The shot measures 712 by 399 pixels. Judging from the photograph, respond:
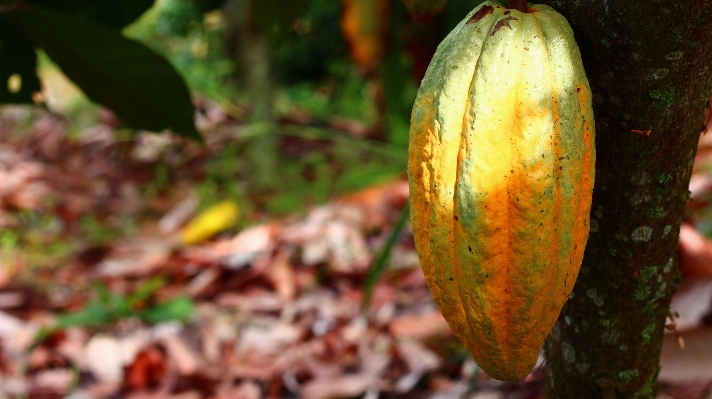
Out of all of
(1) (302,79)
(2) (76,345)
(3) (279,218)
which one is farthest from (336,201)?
(1) (302,79)

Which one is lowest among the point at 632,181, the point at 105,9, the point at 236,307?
the point at 236,307

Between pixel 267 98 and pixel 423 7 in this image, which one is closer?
pixel 423 7

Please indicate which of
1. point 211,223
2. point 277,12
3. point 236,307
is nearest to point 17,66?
point 277,12

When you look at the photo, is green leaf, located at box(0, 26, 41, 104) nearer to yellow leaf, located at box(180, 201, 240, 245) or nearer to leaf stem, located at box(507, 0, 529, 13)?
leaf stem, located at box(507, 0, 529, 13)

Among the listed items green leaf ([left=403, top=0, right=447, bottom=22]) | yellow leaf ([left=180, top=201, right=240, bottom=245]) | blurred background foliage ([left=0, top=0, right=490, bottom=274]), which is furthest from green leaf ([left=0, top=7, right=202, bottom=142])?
yellow leaf ([left=180, top=201, right=240, bottom=245])

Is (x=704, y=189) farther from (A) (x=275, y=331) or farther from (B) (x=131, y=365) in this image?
(B) (x=131, y=365)

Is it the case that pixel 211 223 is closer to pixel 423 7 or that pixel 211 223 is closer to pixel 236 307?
pixel 236 307

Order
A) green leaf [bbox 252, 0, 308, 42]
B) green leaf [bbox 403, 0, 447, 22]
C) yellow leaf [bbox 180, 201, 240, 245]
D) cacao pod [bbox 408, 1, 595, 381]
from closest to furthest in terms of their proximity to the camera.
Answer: cacao pod [bbox 408, 1, 595, 381]
green leaf [bbox 403, 0, 447, 22]
green leaf [bbox 252, 0, 308, 42]
yellow leaf [bbox 180, 201, 240, 245]
